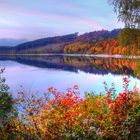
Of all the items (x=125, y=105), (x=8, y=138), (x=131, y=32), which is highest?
(x=131, y=32)

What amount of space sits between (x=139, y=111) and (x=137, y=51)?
780 inches

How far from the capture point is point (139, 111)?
12.5 meters

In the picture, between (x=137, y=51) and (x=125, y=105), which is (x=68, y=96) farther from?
(x=137, y=51)

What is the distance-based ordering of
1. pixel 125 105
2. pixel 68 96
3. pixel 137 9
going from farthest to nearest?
pixel 137 9 < pixel 68 96 < pixel 125 105

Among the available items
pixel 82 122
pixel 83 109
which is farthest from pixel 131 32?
pixel 82 122

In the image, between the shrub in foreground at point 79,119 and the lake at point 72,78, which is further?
the lake at point 72,78

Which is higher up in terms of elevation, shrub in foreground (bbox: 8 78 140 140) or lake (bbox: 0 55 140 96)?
shrub in foreground (bbox: 8 78 140 140)

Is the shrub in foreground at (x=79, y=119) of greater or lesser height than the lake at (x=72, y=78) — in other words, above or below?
above

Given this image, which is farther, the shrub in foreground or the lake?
the lake

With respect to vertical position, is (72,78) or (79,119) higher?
(79,119)

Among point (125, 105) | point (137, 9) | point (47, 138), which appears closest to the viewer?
point (47, 138)

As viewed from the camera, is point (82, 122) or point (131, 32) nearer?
point (82, 122)

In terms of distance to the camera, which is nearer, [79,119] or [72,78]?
[79,119]

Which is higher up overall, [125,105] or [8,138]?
[125,105]
